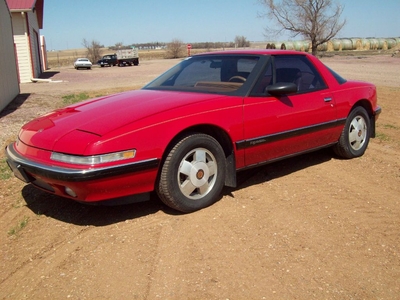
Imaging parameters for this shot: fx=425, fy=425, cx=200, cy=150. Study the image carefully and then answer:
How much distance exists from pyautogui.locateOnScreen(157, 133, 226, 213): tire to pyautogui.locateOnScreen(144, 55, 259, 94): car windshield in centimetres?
74

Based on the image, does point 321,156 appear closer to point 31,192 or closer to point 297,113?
point 297,113

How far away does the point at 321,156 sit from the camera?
5.80 meters

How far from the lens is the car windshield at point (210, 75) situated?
453 centimetres

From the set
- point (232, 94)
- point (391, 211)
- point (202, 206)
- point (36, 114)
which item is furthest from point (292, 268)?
point (36, 114)

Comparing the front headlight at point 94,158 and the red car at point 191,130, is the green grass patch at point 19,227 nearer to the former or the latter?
the red car at point 191,130

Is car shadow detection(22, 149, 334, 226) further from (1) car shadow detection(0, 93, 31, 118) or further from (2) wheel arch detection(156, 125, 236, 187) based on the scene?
(1) car shadow detection(0, 93, 31, 118)

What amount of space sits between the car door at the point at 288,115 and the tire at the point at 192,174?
35 centimetres

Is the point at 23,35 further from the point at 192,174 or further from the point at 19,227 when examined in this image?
the point at 192,174

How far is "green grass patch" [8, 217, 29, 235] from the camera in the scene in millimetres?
3658

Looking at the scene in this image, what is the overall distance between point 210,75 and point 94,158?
1957 mm

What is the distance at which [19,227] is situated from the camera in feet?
12.3

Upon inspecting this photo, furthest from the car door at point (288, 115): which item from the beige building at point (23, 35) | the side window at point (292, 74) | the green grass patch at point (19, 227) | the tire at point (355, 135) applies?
the beige building at point (23, 35)

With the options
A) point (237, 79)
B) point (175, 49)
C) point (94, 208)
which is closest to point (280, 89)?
point (237, 79)

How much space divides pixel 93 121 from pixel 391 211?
9.29 ft
